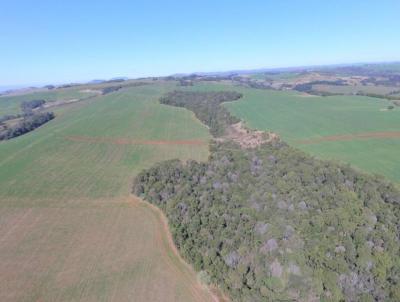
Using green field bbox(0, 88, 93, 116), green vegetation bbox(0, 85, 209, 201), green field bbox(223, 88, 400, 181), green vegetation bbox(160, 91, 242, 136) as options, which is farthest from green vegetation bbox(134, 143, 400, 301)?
green field bbox(0, 88, 93, 116)

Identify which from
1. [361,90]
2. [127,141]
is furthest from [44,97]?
[361,90]

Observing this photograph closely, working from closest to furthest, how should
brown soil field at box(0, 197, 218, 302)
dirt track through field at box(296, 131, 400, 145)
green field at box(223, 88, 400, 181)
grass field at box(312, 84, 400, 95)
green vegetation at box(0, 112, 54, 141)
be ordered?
1. brown soil field at box(0, 197, 218, 302)
2. green field at box(223, 88, 400, 181)
3. dirt track through field at box(296, 131, 400, 145)
4. green vegetation at box(0, 112, 54, 141)
5. grass field at box(312, 84, 400, 95)

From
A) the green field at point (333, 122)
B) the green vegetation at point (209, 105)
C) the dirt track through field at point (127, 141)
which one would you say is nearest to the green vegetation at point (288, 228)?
the green field at point (333, 122)

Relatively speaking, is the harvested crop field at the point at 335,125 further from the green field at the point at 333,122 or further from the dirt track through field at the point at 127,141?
the dirt track through field at the point at 127,141

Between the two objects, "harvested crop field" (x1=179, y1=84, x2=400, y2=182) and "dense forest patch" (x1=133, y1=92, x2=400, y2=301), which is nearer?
"dense forest patch" (x1=133, y1=92, x2=400, y2=301)

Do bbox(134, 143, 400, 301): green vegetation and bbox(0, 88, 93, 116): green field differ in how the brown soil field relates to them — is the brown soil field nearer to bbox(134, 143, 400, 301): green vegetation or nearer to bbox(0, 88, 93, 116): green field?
bbox(134, 143, 400, 301): green vegetation
